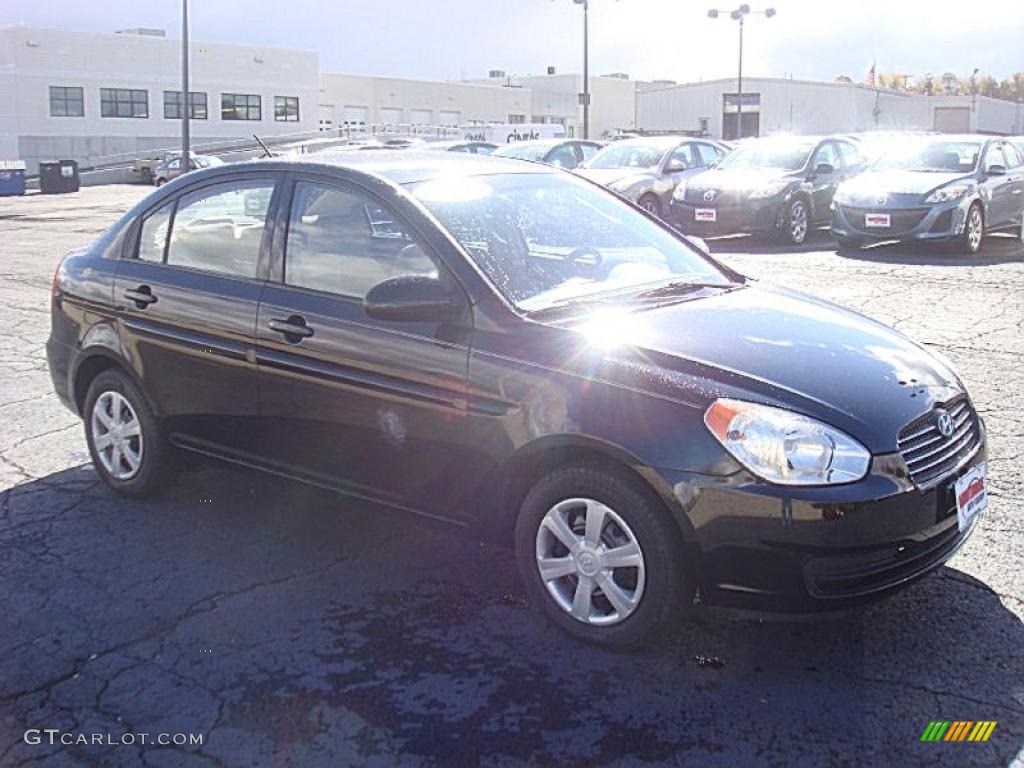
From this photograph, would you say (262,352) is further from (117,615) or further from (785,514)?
(785,514)

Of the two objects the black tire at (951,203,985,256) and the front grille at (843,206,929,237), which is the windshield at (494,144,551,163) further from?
the black tire at (951,203,985,256)

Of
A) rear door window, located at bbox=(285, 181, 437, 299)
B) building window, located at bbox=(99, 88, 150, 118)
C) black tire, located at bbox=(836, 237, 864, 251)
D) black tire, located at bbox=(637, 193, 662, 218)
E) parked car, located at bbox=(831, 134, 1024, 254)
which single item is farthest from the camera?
building window, located at bbox=(99, 88, 150, 118)

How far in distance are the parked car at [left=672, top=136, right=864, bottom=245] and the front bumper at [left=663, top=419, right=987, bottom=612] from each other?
12.8 m

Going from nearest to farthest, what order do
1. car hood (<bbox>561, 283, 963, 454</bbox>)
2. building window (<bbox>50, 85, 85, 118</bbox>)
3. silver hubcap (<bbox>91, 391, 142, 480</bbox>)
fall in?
car hood (<bbox>561, 283, 963, 454</bbox>) → silver hubcap (<bbox>91, 391, 142, 480</bbox>) → building window (<bbox>50, 85, 85, 118</bbox>)

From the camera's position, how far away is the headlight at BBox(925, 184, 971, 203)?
13750 millimetres

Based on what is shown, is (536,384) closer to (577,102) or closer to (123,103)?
(123,103)

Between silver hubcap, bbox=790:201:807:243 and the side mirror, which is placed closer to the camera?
the side mirror

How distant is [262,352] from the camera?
4.48m

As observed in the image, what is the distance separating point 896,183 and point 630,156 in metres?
5.02

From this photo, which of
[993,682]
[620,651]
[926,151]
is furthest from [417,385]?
[926,151]

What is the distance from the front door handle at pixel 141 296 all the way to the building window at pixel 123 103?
62.4 m

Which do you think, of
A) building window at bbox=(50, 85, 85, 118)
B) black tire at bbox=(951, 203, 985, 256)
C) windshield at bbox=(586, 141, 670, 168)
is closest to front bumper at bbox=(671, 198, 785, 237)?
windshield at bbox=(586, 141, 670, 168)

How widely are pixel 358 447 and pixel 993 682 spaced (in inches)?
93.7

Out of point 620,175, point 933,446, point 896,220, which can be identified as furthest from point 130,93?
point 933,446
